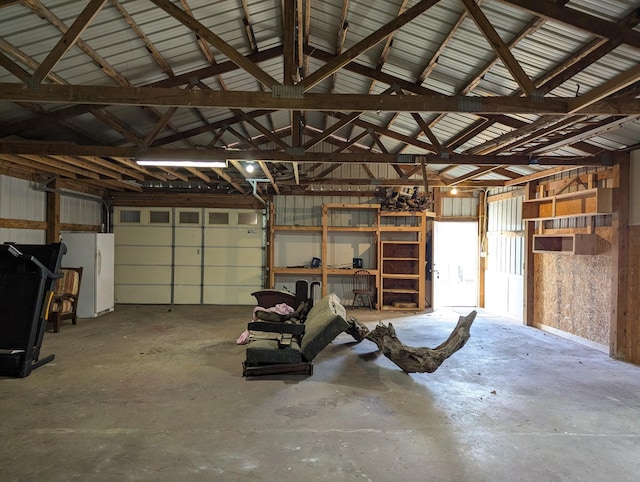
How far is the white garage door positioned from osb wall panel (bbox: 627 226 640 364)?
294 inches

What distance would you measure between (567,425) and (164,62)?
237 inches

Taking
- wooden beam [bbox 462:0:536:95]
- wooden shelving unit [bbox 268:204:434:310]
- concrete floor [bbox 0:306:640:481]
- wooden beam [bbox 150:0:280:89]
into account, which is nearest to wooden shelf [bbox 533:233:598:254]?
concrete floor [bbox 0:306:640:481]

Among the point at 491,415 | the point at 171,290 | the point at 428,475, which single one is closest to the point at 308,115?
the point at 171,290

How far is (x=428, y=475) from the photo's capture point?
280cm

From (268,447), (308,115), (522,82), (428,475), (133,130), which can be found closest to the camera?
(428,475)

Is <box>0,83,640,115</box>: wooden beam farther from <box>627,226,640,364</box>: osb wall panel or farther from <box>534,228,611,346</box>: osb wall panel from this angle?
<box>534,228,611,346</box>: osb wall panel

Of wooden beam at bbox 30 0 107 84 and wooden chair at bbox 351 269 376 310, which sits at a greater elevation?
wooden beam at bbox 30 0 107 84

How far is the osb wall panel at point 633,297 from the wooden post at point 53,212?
10044 mm

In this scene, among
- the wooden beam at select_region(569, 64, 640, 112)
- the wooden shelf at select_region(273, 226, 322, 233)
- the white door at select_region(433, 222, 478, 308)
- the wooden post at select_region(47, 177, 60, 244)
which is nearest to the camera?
the wooden beam at select_region(569, 64, 640, 112)

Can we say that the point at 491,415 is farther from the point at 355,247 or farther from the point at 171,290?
the point at 171,290

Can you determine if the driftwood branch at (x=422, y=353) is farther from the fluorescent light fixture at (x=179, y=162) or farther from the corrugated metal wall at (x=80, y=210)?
the corrugated metal wall at (x=80, y=210)

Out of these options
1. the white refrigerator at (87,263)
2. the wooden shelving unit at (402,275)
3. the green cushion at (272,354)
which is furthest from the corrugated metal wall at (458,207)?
the white refrigerator at (87,263)

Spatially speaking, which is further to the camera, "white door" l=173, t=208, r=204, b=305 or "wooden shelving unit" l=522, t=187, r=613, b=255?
"white door" l=173, t=208, r=204, b=305

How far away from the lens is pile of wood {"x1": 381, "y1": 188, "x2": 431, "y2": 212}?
9.83m
